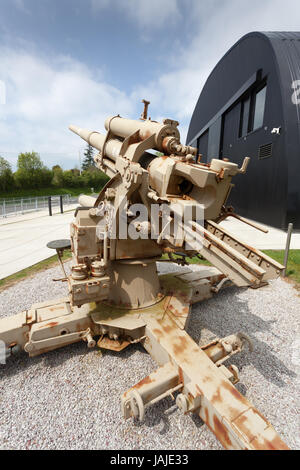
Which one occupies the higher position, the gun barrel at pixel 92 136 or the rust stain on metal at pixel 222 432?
the gun barrel at pixel 92 136

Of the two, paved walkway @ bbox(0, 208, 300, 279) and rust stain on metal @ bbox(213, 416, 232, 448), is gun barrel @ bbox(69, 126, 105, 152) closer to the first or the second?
paved walkway @ bbox(0, 208, 300, 279)

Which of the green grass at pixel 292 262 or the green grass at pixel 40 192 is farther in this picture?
the green grass at pixel 40 192

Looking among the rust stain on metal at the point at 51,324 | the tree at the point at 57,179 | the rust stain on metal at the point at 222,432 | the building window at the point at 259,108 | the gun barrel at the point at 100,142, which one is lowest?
the rust stain on metal at the point at 222,432

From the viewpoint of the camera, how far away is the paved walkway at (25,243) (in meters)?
7.72

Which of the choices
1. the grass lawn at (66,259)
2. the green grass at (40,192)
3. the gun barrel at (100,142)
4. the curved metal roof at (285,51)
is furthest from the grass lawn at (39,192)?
the curved metal roof at (285,51)

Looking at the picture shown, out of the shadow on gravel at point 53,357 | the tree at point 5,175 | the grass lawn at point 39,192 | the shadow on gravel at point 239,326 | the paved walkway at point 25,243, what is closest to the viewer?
the shadow on gravel at point 53,357

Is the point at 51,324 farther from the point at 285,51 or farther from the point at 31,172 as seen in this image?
the point at 31,172

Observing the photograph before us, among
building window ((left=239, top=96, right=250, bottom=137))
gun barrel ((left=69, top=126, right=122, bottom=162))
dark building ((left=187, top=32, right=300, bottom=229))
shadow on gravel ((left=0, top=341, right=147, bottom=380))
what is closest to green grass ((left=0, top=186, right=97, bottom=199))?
dark building ((left=187, top=32, right=300, bottom=229))

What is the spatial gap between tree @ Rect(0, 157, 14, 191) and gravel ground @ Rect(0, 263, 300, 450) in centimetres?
4173

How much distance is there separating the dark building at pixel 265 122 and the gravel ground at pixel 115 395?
10.3 meters

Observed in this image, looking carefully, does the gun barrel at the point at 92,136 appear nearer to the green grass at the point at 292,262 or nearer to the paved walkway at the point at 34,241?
the paved walkway at the point at 34,241

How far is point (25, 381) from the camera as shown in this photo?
313cm

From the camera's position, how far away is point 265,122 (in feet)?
45.0
